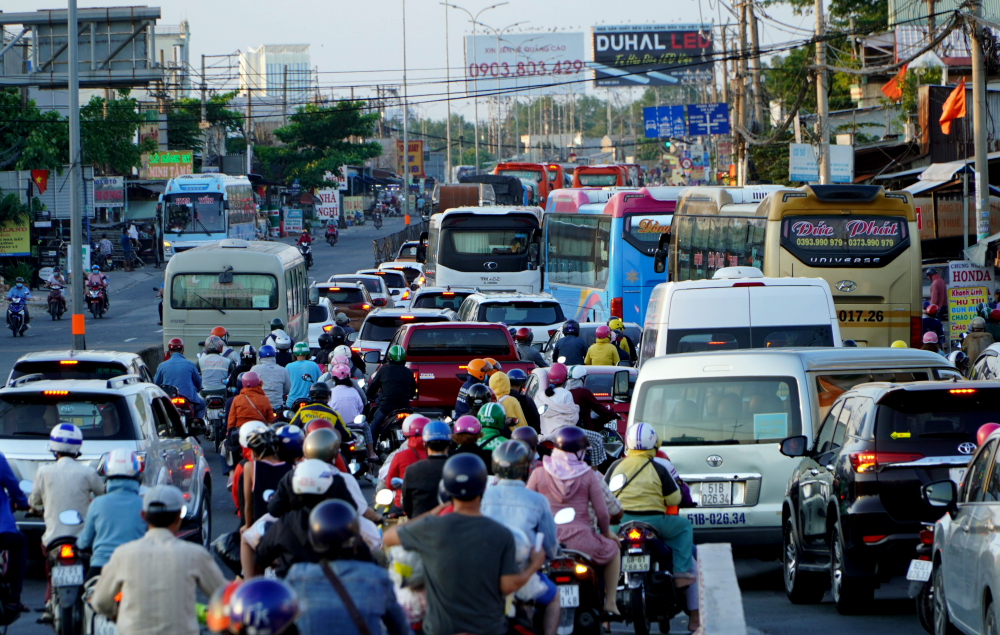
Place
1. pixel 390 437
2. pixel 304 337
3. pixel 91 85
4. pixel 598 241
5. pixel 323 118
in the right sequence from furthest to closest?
pixel 323 118, pixel 91 85, pixel 598 241, pixel 304 337, pixel 390 437

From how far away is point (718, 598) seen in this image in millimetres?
6574

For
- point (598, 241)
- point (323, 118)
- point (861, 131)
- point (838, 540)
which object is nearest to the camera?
point (838, 540)

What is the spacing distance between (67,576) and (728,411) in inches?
199

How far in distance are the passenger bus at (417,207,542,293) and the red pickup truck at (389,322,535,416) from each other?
1403 centimetres

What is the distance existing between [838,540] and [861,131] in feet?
145

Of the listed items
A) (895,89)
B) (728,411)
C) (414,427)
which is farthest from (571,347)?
(895,89)

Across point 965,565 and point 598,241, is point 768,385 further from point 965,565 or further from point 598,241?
point 598,241

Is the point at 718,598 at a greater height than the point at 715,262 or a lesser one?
lesser

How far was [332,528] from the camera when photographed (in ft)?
14.8

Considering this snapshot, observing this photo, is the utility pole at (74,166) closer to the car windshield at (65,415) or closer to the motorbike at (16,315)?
the motorbike at (16,315)

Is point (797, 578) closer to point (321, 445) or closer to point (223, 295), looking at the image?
point (321, 445)

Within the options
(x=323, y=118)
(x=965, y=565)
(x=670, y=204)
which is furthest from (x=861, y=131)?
(x=965, y=565)

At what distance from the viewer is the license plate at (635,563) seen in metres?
7.95

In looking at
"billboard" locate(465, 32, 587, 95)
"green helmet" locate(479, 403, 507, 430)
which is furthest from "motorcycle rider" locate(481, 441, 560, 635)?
"billboard" locate(465, 32, 587, 95)
